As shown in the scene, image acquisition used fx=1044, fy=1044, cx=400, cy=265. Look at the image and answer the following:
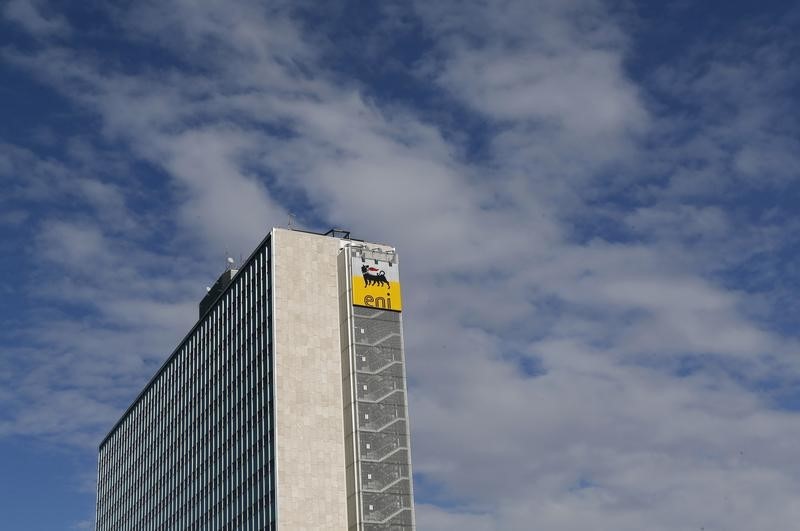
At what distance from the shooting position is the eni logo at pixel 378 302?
376 feet

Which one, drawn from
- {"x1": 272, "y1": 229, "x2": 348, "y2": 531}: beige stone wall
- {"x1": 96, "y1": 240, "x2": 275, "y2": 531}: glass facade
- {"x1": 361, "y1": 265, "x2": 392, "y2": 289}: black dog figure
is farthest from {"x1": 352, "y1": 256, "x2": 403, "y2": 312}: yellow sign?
{"x1": 96, "y1": 240, "x2": 275, "y2": 531}: glass facade

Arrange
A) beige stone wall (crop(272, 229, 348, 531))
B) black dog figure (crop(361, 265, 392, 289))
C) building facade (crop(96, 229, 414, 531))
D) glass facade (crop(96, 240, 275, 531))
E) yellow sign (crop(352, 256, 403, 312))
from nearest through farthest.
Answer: beige stone wall (crop(272, 229, 348, 531)), building facade (crop(96, 229, 414, 531)), glass facade (crop(96, 240, 275, 531)), yellow sign (crop(352, 256, 403, 312)), black dog figure (crop(361, 265, 392, 289))

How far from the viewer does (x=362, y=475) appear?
106m

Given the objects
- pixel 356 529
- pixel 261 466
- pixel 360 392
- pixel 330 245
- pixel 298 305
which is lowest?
pixel 356 529

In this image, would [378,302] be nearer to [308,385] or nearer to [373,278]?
[373,278]

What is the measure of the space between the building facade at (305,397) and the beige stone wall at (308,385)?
0.38 ft

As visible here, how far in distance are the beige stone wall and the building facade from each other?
115mm

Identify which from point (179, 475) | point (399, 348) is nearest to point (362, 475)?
point (399, 348)

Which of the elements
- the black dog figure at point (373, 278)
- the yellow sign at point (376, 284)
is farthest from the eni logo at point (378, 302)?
the black dog figure at point (373, 278)

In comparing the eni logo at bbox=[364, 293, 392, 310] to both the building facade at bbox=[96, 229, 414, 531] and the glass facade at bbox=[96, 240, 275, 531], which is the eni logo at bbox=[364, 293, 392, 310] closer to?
the building facade at bbox=[96, 229, 414, 531]

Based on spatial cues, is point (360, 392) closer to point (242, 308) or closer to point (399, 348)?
point (399, 348)

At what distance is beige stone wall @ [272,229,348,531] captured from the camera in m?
105

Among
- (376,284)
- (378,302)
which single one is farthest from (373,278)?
(378,302)

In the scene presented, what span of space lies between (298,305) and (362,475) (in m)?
19.8
